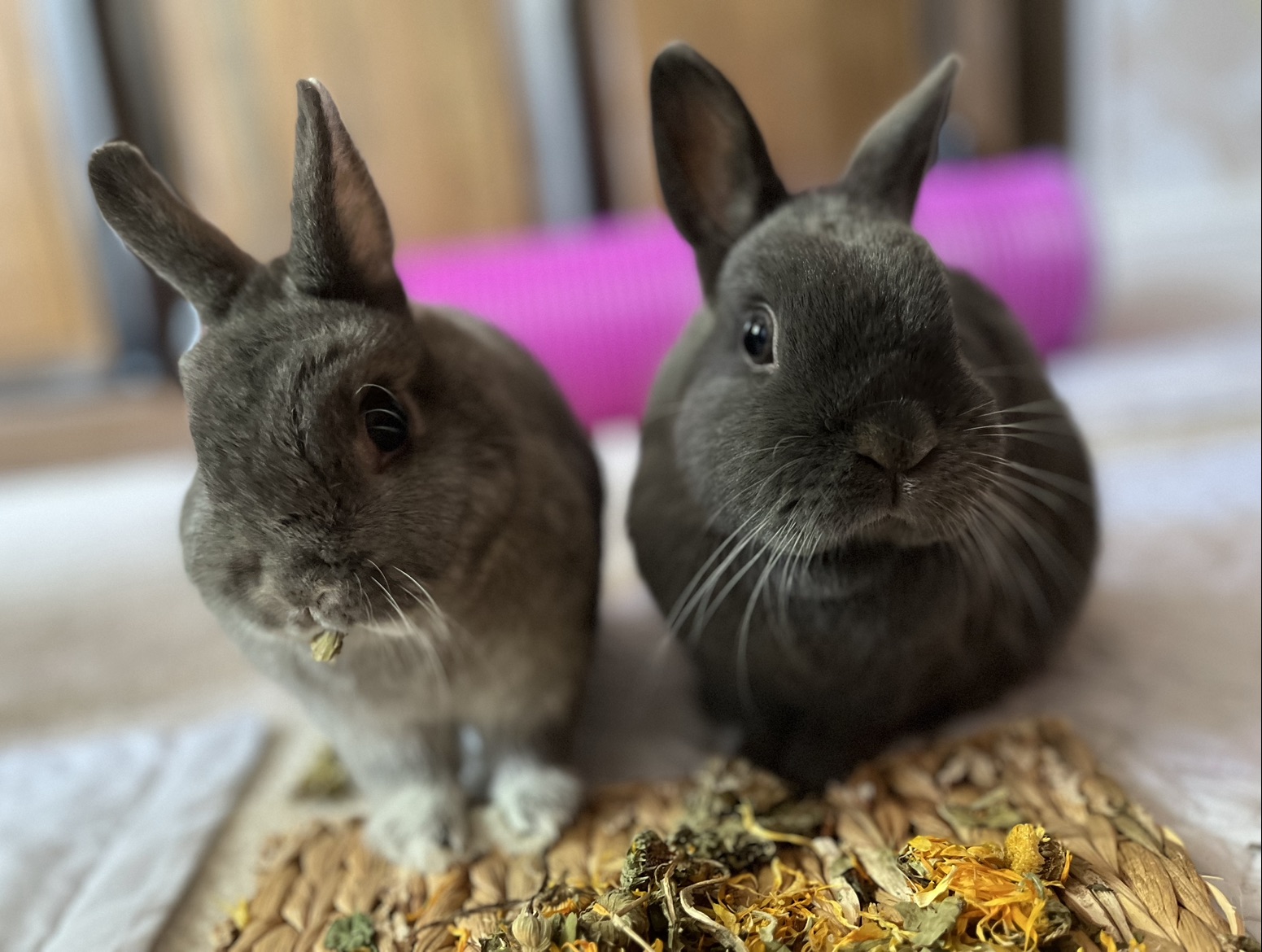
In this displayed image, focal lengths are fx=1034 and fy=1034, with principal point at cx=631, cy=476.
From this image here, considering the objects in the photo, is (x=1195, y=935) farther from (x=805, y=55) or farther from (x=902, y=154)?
(x=805, y=55)

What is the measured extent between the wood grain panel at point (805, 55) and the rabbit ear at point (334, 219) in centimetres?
242

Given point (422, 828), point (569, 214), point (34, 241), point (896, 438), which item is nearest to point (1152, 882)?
point (896, 438)

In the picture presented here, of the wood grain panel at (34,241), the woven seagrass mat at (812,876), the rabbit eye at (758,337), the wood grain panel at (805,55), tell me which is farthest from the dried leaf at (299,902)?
the wood grain panel at (34,241)

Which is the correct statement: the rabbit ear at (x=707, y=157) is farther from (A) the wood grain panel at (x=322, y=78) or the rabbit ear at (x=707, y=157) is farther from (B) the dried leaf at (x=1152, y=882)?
(A) the wood grain panel at (x=322, y=78)

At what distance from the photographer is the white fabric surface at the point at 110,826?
983 millimetres

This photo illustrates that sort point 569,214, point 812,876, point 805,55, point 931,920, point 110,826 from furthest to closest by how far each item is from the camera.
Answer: point 569,214
point 805,55
point 110,826
point 812,876
point 931,920

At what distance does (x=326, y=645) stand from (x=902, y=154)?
0.70 metres

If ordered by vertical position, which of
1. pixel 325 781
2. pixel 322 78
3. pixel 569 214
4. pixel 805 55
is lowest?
pixel 325 781

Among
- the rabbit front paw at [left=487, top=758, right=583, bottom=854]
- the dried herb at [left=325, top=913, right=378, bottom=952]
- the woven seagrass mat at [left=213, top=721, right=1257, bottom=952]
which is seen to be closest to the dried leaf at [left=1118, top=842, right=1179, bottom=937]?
the woven seagrass mat at [left=213, top=721, right=1257, bottom=952]

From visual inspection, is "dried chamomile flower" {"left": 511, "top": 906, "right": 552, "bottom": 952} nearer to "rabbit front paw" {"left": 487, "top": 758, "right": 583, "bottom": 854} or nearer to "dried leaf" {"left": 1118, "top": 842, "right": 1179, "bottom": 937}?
"rabbit front paw" {"left": 487, "top": 758, "right": 583, "bottom": 854}

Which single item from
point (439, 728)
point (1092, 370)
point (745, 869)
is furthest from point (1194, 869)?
point (1092, 370)

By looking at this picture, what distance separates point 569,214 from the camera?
3549 mm

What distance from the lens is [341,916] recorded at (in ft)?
3.13

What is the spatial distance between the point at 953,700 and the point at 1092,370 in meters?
1.47
